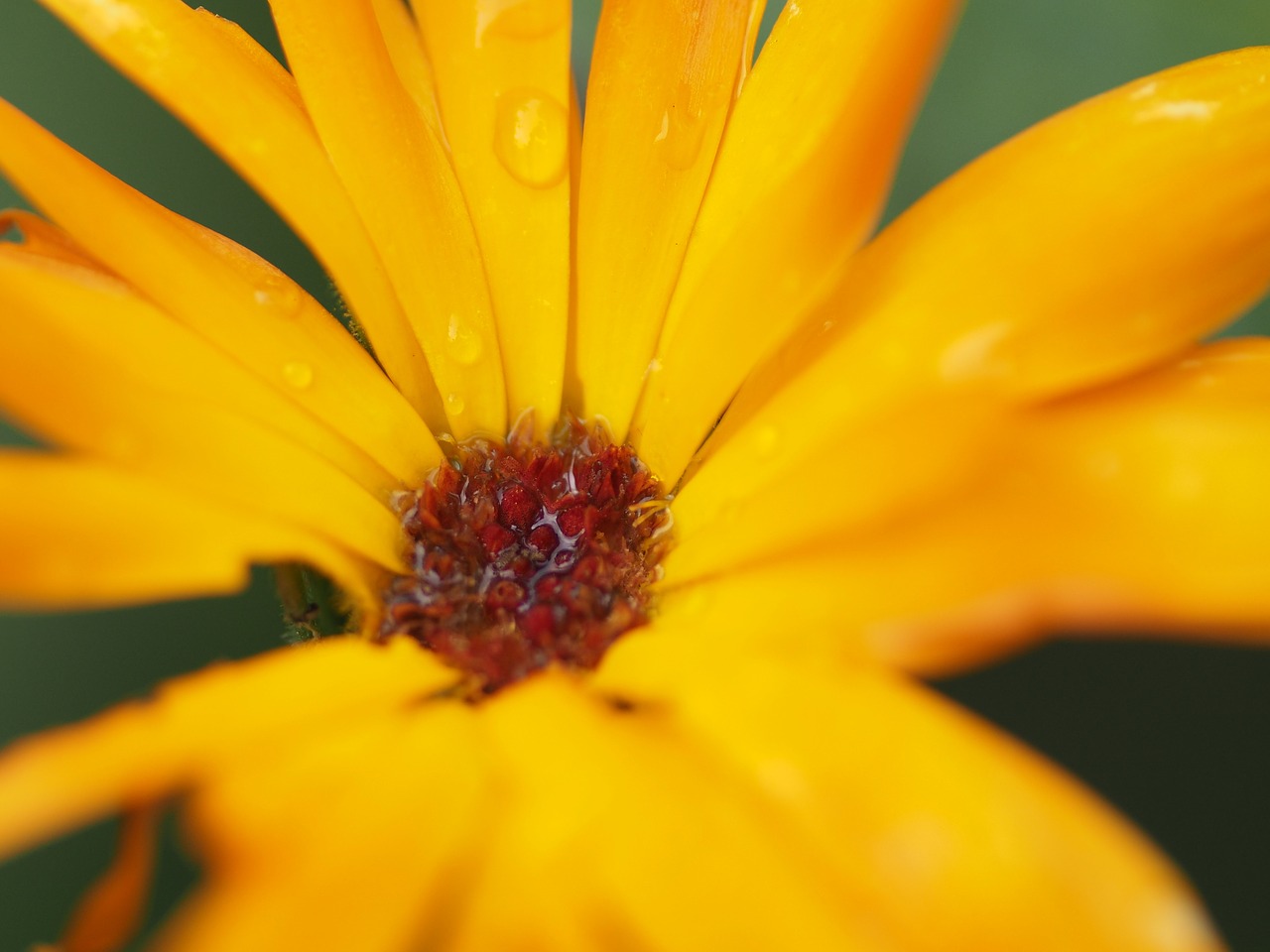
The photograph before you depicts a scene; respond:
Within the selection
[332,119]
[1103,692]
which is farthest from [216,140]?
[1103,692]

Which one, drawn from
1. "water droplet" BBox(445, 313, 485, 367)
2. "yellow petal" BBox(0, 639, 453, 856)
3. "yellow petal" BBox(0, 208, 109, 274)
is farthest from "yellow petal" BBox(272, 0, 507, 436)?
"yellow petal" BBox(0, 639, 453, 856)

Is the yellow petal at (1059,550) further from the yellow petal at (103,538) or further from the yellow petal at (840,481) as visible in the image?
the yellow petal at (103,538)

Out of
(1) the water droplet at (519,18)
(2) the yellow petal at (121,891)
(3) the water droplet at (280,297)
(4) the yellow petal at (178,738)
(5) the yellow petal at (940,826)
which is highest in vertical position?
(1) the water droplet at (519,18)

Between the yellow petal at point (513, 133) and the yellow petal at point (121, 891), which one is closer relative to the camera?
the yellow petal at point (121, 891)

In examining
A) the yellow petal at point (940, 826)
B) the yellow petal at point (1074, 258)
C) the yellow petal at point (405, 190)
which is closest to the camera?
the yellow petal at point (940, 826)

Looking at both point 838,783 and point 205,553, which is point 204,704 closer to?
point 205,553

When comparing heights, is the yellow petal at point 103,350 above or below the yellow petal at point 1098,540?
above

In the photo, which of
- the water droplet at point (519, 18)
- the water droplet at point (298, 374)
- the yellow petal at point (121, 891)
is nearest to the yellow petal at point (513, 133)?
the water droplet at point (519, 18)
